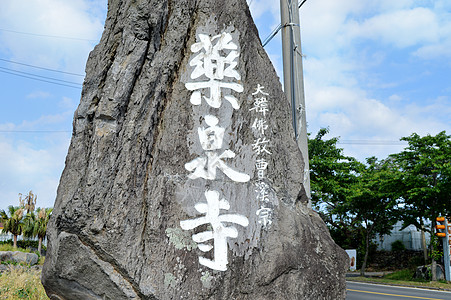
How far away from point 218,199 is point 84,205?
1.38 metres

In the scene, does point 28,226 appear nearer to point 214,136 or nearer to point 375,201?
point 375,201

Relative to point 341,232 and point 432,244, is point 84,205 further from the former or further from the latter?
point 341,232

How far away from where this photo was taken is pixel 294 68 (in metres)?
6.52

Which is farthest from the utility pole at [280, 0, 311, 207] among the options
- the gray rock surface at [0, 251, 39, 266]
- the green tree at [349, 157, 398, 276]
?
the gray rock surface at [0, 251, 39, 266]

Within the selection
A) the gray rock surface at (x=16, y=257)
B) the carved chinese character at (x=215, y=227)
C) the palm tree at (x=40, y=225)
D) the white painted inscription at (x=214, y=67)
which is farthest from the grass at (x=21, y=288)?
the palm tree at (x=40, y=225)

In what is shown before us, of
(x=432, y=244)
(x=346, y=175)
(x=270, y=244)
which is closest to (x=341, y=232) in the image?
(x=346, y=175)

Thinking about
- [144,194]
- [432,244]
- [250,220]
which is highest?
[144,194]

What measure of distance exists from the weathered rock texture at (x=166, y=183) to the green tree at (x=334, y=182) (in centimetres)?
1951

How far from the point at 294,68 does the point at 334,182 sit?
62.5 ft

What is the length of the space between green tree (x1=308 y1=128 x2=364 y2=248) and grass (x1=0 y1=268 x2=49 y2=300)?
1814 cm

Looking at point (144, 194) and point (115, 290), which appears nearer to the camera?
point (115, 290)

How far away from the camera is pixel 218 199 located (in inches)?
170

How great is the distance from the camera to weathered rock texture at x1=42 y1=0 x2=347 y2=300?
12.9 ft

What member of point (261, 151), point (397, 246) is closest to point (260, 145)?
point (261, 151)
